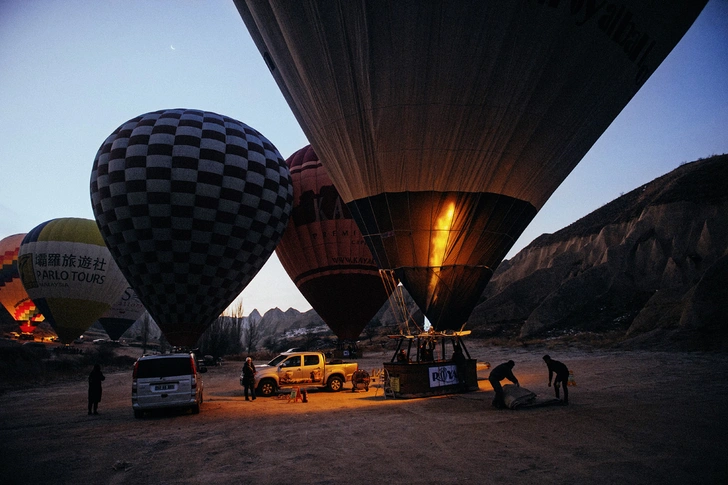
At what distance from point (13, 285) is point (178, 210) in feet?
131

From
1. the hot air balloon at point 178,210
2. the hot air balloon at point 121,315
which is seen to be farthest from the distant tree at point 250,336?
the hot air balloon at point 178,210

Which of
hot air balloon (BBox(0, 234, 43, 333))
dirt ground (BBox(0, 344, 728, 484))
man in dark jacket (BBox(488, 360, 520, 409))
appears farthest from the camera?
hot air balloon (BBox(0, 234, 43, 333))

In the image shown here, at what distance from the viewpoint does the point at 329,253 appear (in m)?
28.5

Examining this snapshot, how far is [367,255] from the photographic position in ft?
94.8

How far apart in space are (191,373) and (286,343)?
6770cm

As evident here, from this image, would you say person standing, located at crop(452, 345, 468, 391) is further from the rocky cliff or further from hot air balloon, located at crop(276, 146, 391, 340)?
the rocky cliff

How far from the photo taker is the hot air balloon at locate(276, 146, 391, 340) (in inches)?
1113

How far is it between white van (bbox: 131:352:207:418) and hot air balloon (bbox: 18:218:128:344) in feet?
104

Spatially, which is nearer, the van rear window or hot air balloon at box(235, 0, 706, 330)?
hot air balloon at box(235, 0, 706, 330)

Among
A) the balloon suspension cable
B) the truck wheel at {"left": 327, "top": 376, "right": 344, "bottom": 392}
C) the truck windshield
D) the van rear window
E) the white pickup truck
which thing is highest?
the balloon suspension cable

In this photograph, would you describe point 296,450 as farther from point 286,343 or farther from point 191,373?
point 286,343

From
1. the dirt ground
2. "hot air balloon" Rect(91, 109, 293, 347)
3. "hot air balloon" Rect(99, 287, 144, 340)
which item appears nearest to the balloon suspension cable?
the dirt ground

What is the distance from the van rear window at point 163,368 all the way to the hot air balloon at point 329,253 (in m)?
16.9

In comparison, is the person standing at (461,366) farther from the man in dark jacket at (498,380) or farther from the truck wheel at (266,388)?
the truck wheel at (266,388)
